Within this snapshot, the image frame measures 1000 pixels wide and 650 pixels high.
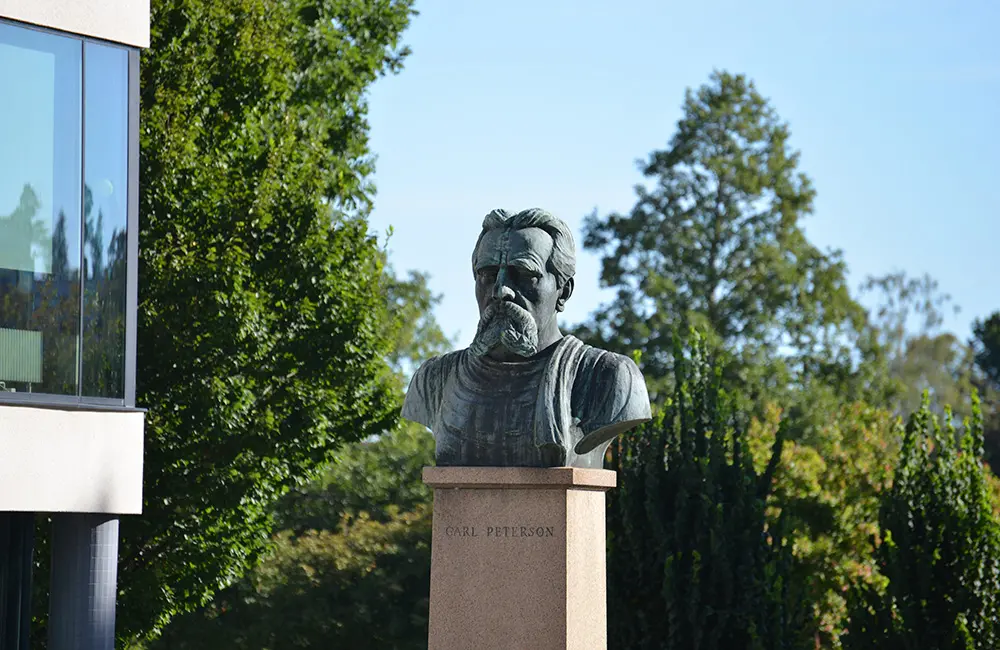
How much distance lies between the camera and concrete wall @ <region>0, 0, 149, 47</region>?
16.6m

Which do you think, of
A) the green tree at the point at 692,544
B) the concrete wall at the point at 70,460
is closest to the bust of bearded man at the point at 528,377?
the green tree at the point at 692,544

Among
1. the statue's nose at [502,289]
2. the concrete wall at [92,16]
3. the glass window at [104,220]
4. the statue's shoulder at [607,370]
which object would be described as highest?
the concrete wall at [92,16]

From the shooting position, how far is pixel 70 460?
1684 centimetres

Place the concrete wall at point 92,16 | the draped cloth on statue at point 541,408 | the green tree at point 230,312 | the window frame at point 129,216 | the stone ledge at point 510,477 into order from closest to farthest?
1. the stone ledge at point 510,477
2. the draped cloth on statue at point 541,408
3. the concrete wall at point 92,16
4. the window frame at point 129,216
5. the green tree at point 230,312

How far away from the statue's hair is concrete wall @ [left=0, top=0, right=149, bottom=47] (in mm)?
8614

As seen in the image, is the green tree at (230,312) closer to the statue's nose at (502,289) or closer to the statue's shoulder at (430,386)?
the statue's shoulder at (430,386)

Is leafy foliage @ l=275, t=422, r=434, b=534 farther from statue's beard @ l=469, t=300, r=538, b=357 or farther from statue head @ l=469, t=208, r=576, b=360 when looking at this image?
statue's beard @ l=469, t=300, r=538, b=357

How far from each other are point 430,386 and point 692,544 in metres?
6.61

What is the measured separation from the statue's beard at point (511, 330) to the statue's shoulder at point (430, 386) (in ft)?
1.43

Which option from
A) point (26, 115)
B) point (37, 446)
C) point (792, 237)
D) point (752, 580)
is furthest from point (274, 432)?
point (792, 237)

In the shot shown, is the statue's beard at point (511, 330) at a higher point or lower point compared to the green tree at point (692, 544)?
higher

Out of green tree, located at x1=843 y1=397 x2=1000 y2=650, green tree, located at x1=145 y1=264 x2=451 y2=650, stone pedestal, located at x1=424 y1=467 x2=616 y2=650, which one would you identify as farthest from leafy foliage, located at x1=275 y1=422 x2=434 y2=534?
stone pedestal, located at x1=424 y1=467 x2=616 y2=650

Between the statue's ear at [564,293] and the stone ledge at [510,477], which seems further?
the statue's ear at [564,293]

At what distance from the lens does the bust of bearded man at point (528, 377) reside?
9.23m
